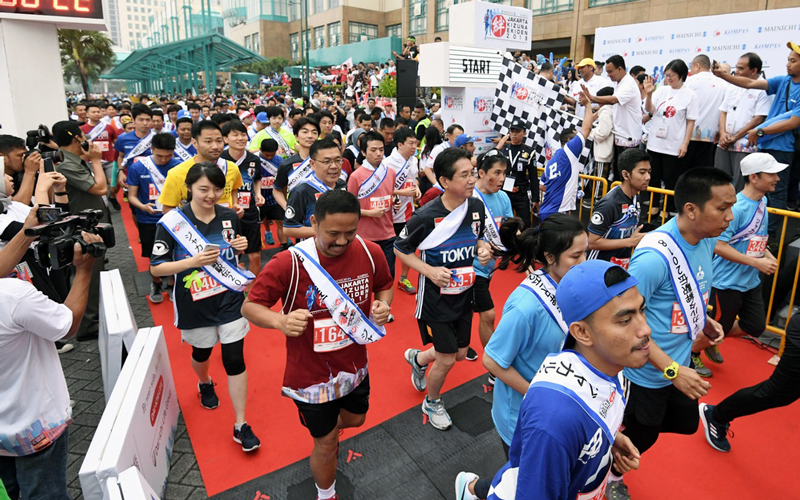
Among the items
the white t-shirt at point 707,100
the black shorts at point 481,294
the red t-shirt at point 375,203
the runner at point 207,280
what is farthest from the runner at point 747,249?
the white t-shirt at point 707,100

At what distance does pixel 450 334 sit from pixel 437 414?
25.8 inches

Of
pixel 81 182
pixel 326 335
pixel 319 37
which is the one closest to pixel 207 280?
pixel 326 335

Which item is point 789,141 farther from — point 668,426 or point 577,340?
point 577,340

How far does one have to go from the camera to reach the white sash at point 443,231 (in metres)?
3.65

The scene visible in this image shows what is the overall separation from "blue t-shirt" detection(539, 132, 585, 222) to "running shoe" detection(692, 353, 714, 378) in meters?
2.38

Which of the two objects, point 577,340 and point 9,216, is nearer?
point 577,340

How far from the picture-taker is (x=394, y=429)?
3.83 m

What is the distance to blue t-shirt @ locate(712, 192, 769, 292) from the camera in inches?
162

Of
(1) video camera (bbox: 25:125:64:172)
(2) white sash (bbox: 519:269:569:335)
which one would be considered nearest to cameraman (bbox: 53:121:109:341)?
(1) video camera (bbox: 25:125:64:172)

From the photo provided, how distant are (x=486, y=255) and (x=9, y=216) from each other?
3139mm

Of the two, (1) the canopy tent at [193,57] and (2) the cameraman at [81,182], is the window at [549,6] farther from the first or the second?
(2) the cameraman at [81,182]

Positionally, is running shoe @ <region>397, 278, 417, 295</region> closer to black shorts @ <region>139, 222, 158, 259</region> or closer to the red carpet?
the red carpet

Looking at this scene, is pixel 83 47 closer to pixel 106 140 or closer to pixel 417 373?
pixel 106 140

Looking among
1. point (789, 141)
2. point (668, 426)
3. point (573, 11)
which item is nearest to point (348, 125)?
point (789, 141)
